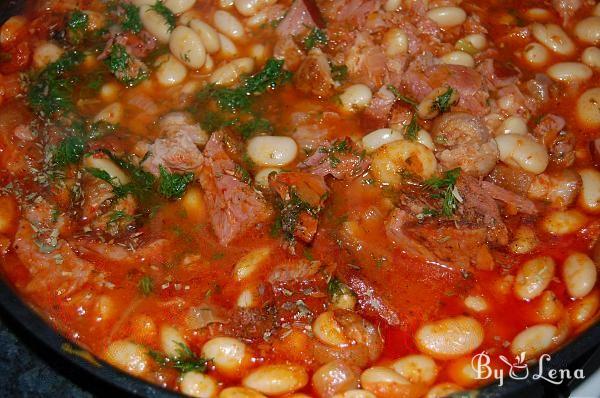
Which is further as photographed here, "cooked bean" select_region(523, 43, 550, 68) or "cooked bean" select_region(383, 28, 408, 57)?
Result: "cooked bean" select_region(523, 43, 550, 68)

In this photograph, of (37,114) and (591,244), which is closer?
(591,244)

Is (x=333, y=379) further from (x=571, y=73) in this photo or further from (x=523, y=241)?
(x=571, y=73)

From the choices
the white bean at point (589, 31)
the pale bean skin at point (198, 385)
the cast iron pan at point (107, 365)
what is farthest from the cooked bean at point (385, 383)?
the white bean at point (589, 31)

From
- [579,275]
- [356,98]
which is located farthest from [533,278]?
[356,98]

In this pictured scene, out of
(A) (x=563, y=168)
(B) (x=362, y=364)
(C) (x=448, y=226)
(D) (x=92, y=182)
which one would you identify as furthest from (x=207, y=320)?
(A) (x=563, y=168)

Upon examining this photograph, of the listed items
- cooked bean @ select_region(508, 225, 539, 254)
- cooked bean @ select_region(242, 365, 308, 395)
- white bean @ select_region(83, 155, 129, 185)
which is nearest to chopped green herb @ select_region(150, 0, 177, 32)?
white bean @ select_region(83, 155, 129, 185)

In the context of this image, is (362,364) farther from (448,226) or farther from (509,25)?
(509,25)

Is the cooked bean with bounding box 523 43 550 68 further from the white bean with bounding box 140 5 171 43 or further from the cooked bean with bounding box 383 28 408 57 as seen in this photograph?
the white bean with bounding box 140 5 171 43
